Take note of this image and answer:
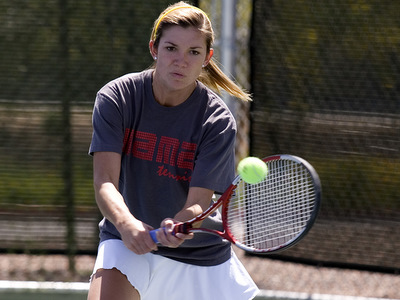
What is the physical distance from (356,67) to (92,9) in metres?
1.52

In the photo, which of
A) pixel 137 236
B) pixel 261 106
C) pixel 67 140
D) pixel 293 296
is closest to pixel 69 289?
pixel 67 140

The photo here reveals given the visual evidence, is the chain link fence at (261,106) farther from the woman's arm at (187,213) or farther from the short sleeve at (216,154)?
the woman's arm at (187,213)

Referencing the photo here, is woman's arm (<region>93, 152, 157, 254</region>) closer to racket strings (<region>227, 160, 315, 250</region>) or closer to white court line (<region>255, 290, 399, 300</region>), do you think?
racket strings (<region>227, 160, 315, 250</region>)

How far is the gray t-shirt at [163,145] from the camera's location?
3004 mm

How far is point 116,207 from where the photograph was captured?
286cm

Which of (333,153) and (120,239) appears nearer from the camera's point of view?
(120,239)

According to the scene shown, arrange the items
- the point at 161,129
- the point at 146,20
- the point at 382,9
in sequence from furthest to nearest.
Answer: the point at 146,20
the point at 382,9
the point at 161,129

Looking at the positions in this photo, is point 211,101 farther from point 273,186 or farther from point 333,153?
point 333,153

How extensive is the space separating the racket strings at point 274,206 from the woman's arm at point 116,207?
0.39m

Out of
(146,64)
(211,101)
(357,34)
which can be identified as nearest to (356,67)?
(357,34)

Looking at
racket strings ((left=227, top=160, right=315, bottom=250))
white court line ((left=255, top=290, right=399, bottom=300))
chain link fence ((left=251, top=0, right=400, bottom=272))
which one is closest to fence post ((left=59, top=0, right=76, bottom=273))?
chain link fence ((left=251, top=0, right=400, bottom=272))

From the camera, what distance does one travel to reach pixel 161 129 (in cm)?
304

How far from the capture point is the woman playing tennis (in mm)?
2945

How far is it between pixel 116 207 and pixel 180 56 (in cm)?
59
